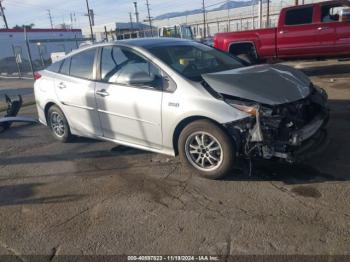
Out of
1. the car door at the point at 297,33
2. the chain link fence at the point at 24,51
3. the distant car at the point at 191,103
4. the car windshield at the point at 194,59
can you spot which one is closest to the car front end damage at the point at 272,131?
the distant car at the point at 191,103

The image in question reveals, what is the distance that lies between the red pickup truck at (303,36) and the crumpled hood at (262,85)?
6.74 meters

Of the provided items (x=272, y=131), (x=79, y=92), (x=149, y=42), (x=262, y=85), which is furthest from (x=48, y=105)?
(x=272, y=131)

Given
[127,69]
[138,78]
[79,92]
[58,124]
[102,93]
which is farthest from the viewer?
[58,124]

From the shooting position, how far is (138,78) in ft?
15.3

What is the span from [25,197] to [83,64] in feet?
7.14

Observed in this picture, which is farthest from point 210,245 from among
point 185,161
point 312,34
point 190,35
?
point 190,35

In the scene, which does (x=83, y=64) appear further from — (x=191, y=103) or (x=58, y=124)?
(x=191, y=103)

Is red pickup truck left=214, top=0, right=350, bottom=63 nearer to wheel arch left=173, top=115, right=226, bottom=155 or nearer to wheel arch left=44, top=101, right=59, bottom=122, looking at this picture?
wheel arch left=44, top=101, right=59, bottom=122

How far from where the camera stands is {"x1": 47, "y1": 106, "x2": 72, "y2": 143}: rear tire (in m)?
6.08

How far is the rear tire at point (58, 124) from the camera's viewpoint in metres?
6.08

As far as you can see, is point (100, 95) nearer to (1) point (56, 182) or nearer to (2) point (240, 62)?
(1) point (56, 182)

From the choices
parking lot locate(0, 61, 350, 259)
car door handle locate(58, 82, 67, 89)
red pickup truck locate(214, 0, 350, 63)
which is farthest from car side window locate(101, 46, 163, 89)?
red pickup truck locate(214, 0, 350, 63)

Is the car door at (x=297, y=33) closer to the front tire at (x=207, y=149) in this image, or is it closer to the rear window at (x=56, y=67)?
the rear window at (x=56, y=67)

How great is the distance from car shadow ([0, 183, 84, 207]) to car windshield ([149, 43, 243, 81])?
1.97 meters
